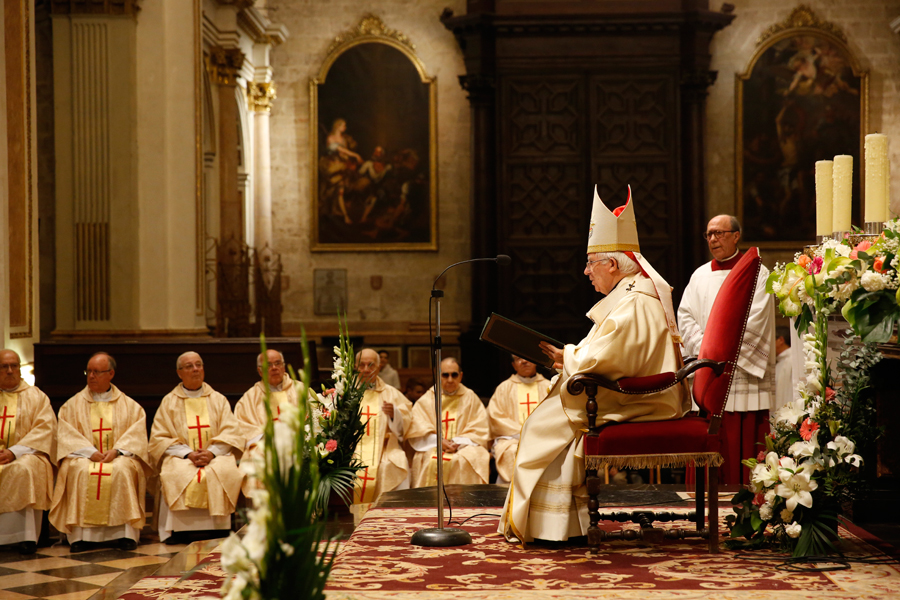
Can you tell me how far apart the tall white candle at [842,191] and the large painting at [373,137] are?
10.1 meters

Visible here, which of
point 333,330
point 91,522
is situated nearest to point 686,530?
point 91,522

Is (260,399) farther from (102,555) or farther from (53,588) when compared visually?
(53,588)

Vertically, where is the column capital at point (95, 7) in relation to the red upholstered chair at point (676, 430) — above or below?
above

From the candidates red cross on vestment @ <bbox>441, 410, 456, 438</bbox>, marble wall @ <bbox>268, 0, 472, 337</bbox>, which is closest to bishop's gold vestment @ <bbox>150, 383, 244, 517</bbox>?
red cross on vestment @ <bbox>441, 410, 456, 438</bbox>

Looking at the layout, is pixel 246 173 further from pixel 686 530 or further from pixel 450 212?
pixel 686 530

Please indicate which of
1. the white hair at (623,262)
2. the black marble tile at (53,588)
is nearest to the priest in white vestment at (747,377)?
the white hair at (623,262)

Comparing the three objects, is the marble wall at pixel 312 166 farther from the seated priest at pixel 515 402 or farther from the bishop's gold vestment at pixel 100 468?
the bishop's gold vestment at pixel 100 468

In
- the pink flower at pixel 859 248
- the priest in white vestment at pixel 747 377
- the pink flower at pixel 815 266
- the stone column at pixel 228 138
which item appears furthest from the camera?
the stone column at pixel 228 138

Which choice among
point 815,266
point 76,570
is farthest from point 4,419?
point 815,266

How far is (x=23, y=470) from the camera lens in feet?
22.8

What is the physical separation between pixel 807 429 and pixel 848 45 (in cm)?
1164

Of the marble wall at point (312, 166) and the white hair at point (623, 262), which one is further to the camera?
the marble wall at point (312, 166)

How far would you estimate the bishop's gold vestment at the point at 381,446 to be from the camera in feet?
24.6

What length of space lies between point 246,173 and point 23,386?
7.20m
